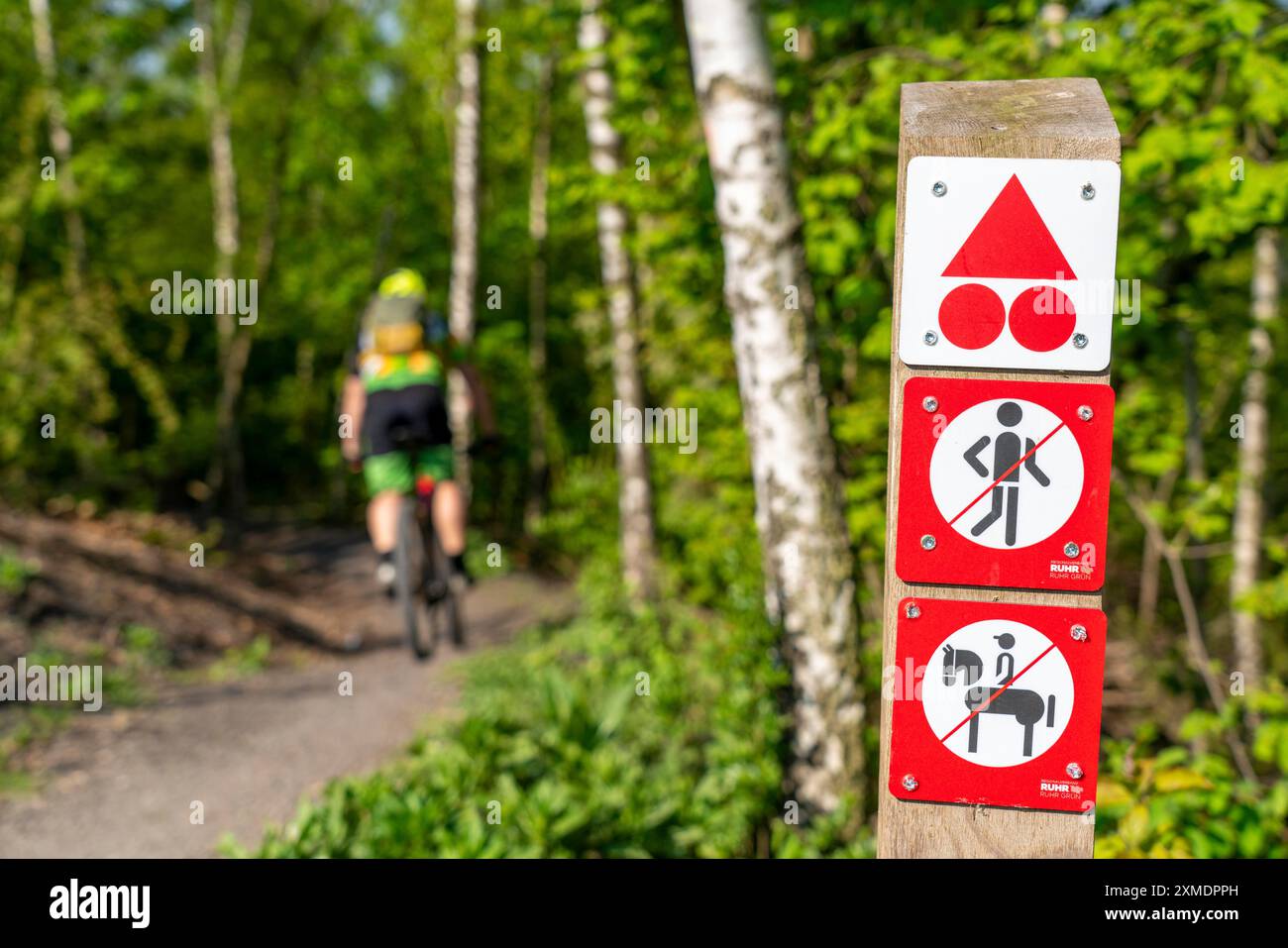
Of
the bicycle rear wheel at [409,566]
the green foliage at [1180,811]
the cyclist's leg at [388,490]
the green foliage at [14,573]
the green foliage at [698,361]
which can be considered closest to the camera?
the green foliage at [1180,811]

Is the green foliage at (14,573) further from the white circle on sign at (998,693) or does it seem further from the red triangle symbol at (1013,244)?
the red triangle symbol at (1013,244)

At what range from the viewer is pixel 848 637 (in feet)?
14.3

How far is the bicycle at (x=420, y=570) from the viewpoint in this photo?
664 centimetres

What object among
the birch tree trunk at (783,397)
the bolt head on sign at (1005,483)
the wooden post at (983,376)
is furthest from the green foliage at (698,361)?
the bolt head on sign at (1005,483)

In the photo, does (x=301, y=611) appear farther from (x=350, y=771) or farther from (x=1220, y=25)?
(x=1220, y=25)

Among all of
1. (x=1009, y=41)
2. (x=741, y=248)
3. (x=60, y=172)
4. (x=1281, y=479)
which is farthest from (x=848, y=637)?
(x=60, y=172)

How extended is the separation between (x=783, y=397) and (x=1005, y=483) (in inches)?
87.1

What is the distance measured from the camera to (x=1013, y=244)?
2047mm

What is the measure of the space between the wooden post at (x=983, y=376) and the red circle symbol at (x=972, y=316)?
7 cm

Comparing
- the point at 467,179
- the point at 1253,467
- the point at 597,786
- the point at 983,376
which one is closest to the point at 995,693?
the point at 983,376

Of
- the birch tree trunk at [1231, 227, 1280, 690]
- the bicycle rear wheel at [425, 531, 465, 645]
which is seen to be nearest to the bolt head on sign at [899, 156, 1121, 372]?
the bicycle rear wheel at [425, 531, 465, 645]

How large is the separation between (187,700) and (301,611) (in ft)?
14.6

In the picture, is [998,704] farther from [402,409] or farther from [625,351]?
[625,351]

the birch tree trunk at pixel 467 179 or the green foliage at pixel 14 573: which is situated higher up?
the birch tree trunk at pixel 467 179
